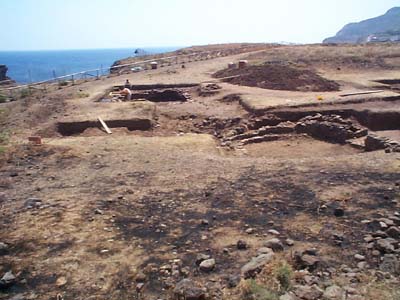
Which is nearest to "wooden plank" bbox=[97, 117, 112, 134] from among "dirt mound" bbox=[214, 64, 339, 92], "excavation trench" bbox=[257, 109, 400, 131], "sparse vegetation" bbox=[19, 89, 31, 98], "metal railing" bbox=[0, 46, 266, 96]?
"excavation trench" bbox=[257, 109, 400, 131]

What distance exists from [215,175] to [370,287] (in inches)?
192

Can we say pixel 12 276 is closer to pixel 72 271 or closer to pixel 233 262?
pixel 72 271

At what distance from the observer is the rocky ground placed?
216 inches

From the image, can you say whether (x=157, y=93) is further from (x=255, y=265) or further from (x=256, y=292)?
(x=256, y=292)

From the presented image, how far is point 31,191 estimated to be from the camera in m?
8.85

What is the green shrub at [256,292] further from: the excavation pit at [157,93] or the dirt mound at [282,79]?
the dirt mound at [282,79]

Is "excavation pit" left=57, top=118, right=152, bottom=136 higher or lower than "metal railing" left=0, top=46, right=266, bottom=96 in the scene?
lower

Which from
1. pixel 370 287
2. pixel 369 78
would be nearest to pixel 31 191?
pixel 370 287

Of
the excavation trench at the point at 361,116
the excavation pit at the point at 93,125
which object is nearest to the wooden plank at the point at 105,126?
the excavation pit at the point at 93,125

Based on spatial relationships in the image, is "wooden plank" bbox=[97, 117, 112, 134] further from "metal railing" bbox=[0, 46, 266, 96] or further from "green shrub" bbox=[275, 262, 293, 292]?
"metal railing" bbox=[0, 46, 266, 96]

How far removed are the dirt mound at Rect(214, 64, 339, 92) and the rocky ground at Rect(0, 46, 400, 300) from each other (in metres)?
5.46

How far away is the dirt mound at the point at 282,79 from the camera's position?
2094 cm

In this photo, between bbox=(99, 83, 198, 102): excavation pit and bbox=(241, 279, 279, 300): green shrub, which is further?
bbox=(99, 83, 198, 102): excavation pit

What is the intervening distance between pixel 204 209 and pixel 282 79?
1560 centimetres
